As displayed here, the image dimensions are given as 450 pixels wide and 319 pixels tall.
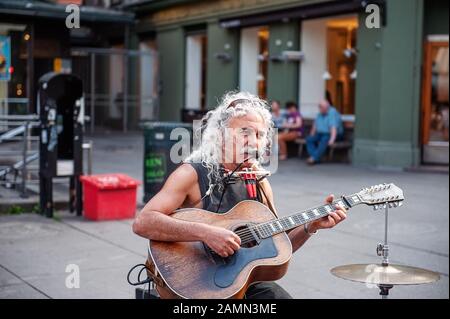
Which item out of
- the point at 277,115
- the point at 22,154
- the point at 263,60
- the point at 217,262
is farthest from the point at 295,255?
the point at 263,60

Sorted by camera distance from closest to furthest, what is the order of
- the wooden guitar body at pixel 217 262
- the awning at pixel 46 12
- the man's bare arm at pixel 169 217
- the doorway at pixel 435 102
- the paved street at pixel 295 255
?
1. the wooden guitar body at pixel 217 262
2. the man's bare arm at pixel 169 217
3. the paved street at pixel 295 255
4. the doorway at pixel 435 102
5. the awning at pixel 46 12

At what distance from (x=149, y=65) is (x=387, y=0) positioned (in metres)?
11.4

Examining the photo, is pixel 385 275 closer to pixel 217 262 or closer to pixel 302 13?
pixel 217 262

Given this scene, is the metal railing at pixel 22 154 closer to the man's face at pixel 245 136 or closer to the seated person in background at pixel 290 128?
the man's face at pixel 245 136

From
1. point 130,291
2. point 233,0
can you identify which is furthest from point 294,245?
point 233,0

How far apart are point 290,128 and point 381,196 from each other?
46.2 feet

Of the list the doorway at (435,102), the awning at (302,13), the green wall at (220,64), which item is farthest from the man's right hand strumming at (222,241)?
the green wall at (220,64)

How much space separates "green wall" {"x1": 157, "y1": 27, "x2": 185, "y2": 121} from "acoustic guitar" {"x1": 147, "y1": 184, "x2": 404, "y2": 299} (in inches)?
803

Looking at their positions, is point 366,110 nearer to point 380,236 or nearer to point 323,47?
point 323,47

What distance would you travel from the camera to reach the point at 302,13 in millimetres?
17547

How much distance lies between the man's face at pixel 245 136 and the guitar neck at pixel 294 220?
0.36 metres

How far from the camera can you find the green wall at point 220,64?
20.8 meters

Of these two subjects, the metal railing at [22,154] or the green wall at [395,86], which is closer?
the metal railing at [22,154]

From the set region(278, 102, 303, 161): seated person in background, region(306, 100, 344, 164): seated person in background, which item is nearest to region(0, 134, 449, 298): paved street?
region(306, 100, 344, 164): seated person in background
